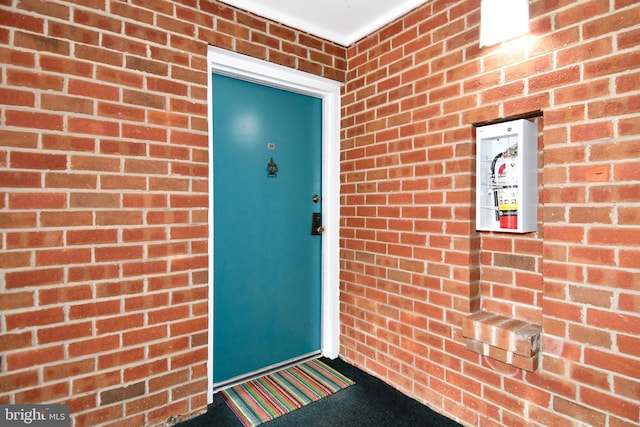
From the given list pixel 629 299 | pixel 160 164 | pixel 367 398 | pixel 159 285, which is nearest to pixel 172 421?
pixel 159 285

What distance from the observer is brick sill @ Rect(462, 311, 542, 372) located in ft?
4.96

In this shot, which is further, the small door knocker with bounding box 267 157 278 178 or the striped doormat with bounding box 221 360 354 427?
the small door knocker with bounding box 267 157 278 178

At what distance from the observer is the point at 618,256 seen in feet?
4.32

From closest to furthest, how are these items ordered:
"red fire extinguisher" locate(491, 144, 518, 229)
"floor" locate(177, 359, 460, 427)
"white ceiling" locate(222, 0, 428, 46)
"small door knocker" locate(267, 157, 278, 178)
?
"red fire extinguisher" locate(491, 144, 518, 229)
"floor" locate(177, 359, 460, 427)
"white ceiling" locate(222, 0, 428, 46)
"small door knocker" locate(267, 157, 278, 178)

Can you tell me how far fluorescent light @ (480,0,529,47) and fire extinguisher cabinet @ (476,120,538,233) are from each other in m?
0.40

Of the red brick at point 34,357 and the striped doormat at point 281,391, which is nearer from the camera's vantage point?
the red brick at point 34,357

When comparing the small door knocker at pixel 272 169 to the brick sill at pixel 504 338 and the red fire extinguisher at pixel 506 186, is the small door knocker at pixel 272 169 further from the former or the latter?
the brick sill at pixel 504 338

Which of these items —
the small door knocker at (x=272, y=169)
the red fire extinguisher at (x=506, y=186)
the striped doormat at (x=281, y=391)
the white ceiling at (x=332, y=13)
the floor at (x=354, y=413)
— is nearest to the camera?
the red fire extinguisher at (x=506, y=186)

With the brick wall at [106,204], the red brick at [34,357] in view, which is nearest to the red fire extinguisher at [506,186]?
the brick wall at [106,204]

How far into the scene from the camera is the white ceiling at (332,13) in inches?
82.7

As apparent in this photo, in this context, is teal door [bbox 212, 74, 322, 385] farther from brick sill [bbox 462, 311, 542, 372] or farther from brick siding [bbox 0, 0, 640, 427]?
brick sill [bbox 462, 311, 542, 372]

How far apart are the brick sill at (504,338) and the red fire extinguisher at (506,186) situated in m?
0.48

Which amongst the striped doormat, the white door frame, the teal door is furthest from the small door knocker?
the striped doormat

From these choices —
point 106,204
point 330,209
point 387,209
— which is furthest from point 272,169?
point 106,204
